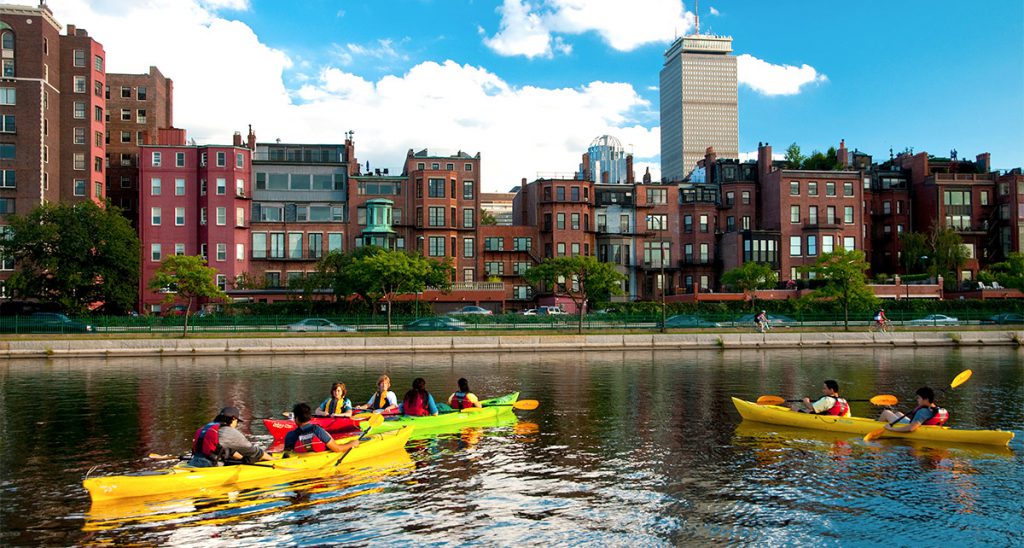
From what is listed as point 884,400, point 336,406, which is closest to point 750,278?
point 884,400

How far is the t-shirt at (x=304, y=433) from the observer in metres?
19.5

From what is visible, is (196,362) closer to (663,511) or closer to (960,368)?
(663,511)

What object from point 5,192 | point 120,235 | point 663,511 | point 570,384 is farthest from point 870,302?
point 5,192

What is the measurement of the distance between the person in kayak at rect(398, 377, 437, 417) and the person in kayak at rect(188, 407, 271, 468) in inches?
268

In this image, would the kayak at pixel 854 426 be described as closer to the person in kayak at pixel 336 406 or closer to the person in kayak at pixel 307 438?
the person in kayak at pixel 336 406

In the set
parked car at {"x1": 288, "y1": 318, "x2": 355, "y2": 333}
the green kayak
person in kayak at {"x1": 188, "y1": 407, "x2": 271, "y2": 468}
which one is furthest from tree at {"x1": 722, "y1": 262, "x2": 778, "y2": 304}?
person in kayak at {"x1": 188, "y1": 407, "x2": 271, "y2": 468}

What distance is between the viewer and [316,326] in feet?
201

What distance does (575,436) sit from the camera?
2378 centimetres

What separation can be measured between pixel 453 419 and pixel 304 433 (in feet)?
21.5

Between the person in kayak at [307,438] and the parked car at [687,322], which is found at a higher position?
the parked car at [687,322]

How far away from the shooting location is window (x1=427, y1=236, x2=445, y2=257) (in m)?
87.8

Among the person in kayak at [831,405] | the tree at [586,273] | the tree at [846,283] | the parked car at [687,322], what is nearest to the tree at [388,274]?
the tree at [586,273]

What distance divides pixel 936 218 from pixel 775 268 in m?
22.5

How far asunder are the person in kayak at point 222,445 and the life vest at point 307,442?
1.46 m
